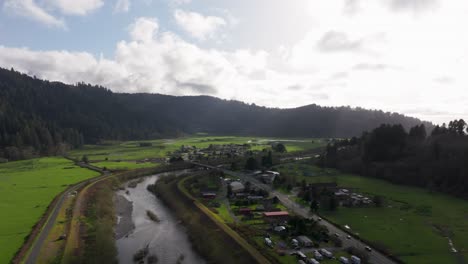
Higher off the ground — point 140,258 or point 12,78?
point 12,78

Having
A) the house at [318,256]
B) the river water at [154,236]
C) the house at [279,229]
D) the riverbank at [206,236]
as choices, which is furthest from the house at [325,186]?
the house at [318,256]

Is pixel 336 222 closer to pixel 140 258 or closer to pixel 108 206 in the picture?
pixel 140 258

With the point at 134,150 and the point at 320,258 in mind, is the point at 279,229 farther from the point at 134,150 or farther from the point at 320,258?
the point at 134,150

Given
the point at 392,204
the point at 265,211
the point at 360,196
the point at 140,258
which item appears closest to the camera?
the point at 140,258

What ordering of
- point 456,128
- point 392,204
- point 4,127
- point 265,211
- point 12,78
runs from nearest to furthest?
point 265,211 → point 392,204 → point 456,128 → point 4,127 → point 12,78

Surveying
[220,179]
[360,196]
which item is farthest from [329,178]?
[220,179]

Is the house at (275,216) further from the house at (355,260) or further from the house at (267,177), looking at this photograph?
the house at (267,177)

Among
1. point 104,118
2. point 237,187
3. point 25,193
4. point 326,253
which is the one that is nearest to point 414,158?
point 237,187
